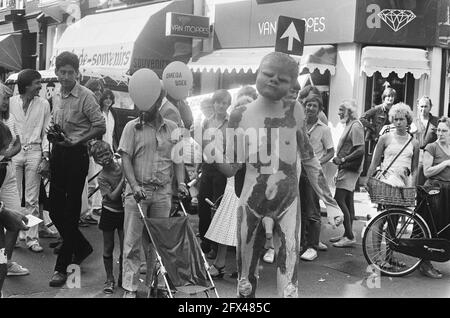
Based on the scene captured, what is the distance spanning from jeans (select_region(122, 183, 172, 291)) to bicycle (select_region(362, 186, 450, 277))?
100 inches

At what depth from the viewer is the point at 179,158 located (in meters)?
5.47

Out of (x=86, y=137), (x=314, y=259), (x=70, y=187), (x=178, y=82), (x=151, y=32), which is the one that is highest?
(x=151, y=32)

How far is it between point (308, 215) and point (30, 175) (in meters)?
3.25

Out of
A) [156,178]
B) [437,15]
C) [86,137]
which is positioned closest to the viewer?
[156,178]

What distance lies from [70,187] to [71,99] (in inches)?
33.2

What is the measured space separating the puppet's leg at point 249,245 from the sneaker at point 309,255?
2913 mm

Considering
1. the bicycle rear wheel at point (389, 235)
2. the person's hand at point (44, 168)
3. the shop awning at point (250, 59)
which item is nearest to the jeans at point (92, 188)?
the person's hand at point (44, 168)

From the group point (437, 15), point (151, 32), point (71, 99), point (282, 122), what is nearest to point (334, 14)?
point (437, 15)

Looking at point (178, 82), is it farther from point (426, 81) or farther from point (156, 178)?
point (426, 81)

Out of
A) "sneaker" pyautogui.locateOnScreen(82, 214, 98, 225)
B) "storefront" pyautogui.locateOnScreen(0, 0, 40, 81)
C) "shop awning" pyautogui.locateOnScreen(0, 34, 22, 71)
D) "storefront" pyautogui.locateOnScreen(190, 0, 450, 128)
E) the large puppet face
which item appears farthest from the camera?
"storefront" pyautogui.locateOnScreen(0, 0, 40, 81)

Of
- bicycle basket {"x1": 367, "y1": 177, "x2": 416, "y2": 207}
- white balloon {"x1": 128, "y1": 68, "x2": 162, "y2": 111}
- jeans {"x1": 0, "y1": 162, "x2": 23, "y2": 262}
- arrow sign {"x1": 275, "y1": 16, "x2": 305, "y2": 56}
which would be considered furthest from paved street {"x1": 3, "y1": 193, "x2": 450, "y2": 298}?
arrow sign {"x1": 275, "y1": 16, "x2": 305, "y2": 56}

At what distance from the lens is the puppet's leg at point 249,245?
4422 millimetres

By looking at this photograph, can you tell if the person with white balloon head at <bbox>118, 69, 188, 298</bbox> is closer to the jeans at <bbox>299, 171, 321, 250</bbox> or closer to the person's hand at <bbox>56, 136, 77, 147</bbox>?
the person's hand at <bbox>56, 136, 77, 147</bbox>

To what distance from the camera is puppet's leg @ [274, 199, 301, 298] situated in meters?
4.38
